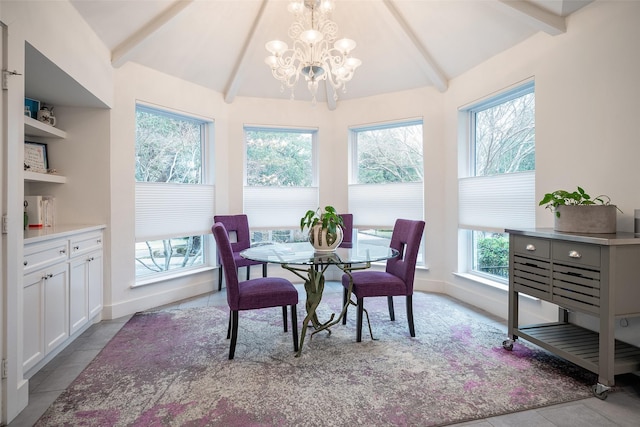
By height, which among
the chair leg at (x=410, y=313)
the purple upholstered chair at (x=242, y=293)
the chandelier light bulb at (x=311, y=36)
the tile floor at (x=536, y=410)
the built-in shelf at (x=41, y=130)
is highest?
the chandelier light bulb at (x=311, y=36)

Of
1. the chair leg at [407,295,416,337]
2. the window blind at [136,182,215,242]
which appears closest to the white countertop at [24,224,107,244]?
the window blind at [136,182,215,242]

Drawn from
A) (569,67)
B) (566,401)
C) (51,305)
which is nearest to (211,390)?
(51,305)

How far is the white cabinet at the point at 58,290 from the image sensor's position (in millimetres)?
2078

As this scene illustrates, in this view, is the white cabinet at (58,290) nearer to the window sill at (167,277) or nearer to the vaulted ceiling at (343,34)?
the window sill at (167,277)

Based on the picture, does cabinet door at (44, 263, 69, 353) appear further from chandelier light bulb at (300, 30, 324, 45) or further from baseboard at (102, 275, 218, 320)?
chandelier light bulb at (300, 30, 324, 45)

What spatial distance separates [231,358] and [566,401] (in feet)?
6.89

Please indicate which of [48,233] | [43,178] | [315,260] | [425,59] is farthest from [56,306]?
[425,59]

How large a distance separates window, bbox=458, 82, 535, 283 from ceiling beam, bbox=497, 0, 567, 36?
49 centimetres

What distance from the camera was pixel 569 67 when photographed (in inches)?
104

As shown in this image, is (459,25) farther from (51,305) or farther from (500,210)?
(51,305)

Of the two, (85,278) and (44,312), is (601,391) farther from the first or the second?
(85,278)

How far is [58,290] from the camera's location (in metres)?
2.40

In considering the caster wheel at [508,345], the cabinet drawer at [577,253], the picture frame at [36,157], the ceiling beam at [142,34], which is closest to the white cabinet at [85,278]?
the picture frame at [36,157]

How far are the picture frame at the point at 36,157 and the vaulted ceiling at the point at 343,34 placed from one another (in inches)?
42.2
